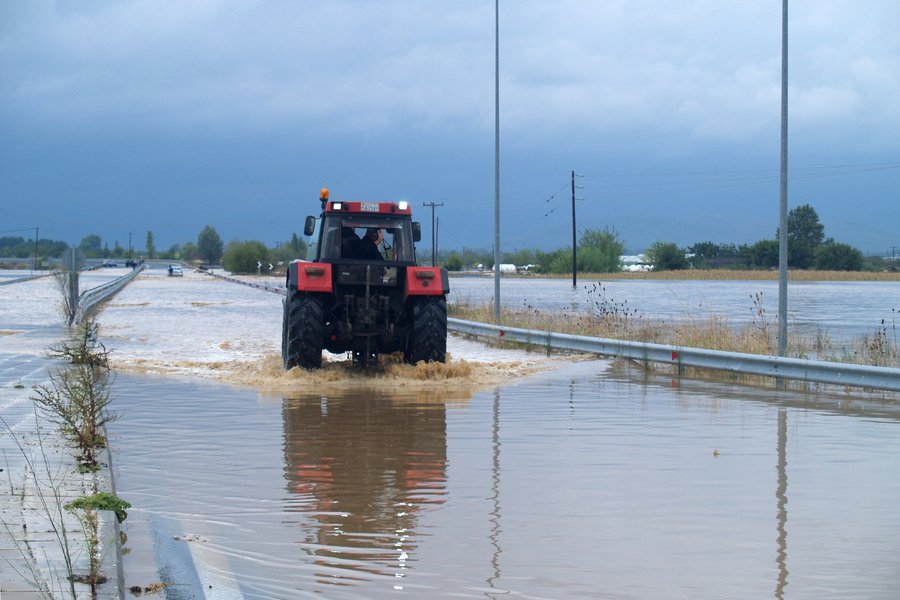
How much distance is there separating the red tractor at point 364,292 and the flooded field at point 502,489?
61 centimetres

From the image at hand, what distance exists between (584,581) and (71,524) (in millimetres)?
3290

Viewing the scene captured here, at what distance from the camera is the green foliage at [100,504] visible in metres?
7.72

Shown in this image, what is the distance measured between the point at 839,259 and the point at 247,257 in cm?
7530

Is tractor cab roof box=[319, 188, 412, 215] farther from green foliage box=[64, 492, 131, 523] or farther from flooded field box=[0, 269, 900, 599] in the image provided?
green foliage box=[64, 492, 131, 523]

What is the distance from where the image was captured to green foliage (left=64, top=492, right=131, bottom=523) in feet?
25.3

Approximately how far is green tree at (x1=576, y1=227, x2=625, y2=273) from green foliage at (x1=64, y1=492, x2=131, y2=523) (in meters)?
118

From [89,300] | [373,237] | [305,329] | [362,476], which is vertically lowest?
[362,476]

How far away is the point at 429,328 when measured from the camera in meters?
17.8

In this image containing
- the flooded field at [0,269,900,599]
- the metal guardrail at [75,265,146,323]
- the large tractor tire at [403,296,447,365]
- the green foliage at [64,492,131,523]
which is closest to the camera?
the flooded field at [0,269,900,599]

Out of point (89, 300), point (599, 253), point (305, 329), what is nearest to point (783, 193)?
point (305, 329)

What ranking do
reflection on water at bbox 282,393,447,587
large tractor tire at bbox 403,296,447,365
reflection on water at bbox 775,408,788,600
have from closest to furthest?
reflection on water at bbox 775,408,788,600 < reflection on water at bbox 282,393,447,587 < large tractor tire at bbox 403,296,447,365

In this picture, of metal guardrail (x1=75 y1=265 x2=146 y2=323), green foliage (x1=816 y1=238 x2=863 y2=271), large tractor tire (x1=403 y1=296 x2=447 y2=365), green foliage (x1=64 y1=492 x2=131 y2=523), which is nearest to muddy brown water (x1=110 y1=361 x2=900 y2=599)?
green foliage (x1=64 y1=492 x2=131 y2=523)

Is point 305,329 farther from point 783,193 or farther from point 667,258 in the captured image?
point 667,258

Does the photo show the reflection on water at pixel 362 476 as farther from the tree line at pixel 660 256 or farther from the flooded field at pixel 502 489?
the tree line at pixel 660 256
